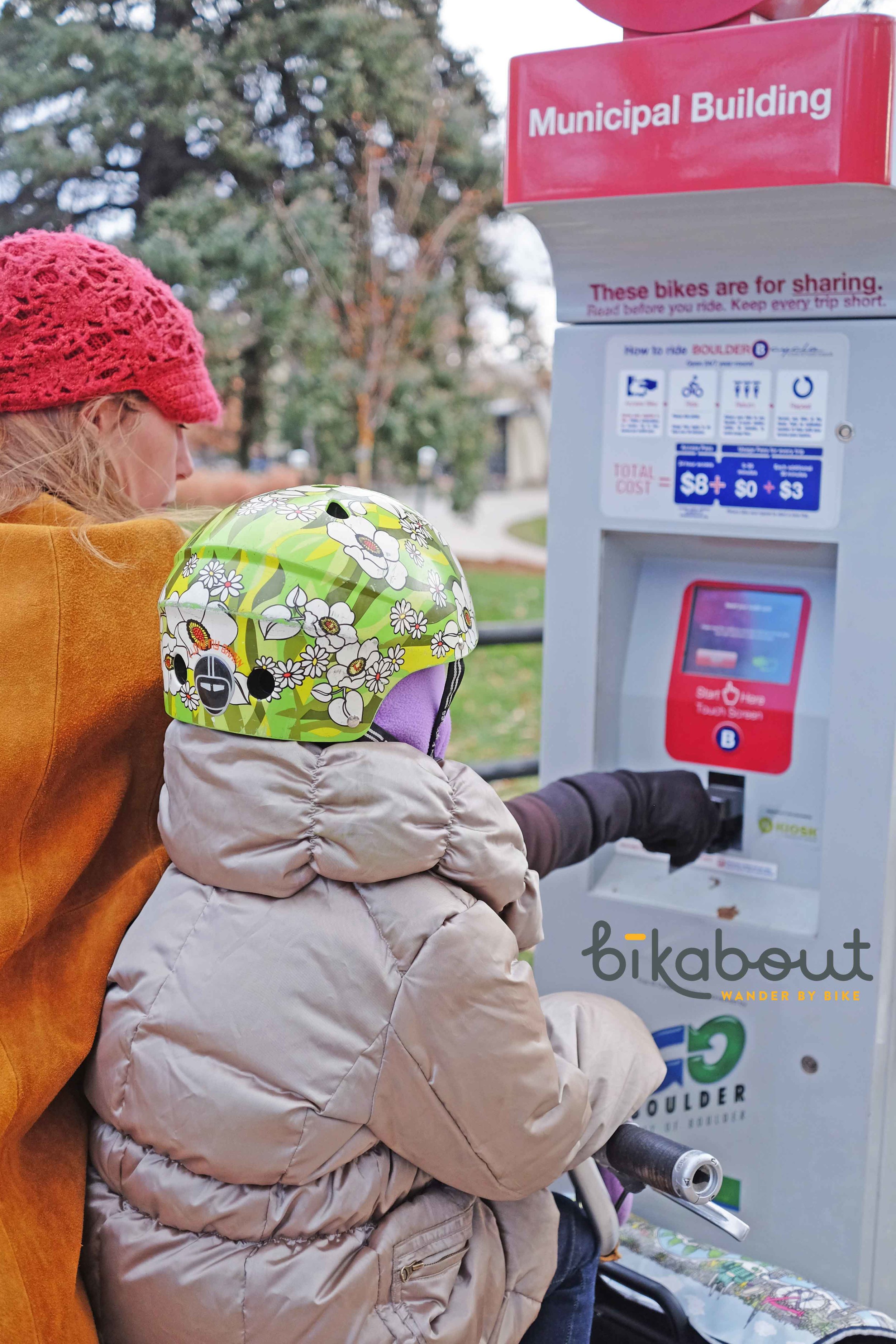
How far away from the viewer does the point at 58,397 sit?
135cm

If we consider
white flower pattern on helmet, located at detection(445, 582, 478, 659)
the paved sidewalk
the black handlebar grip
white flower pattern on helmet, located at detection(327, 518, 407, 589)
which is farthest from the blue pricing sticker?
the paved sidewalk

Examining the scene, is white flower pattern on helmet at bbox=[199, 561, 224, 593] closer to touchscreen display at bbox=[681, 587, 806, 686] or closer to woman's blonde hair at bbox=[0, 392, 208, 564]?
woman's blonde hair at bbox=[0, 392, 208, 564]

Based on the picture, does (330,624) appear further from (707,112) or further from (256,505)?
(707,112)

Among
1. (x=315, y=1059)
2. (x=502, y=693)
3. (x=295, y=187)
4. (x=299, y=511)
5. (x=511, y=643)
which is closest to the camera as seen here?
(x=315, y=1059)

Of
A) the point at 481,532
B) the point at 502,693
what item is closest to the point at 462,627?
the point at 502,693

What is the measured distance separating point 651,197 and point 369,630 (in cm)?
97

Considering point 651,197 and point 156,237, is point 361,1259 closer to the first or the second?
point 651,197

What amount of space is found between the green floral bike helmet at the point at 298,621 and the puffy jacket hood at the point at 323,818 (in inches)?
1.3

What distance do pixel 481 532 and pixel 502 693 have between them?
4948mm

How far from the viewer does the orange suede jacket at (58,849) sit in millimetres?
1092

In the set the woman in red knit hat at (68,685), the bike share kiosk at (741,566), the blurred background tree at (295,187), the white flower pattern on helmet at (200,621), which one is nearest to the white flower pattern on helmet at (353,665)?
the white flower pattern on helmet at (200,621)

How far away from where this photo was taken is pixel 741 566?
79.0 inches

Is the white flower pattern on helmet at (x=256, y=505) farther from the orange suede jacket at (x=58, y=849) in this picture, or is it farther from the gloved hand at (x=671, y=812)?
the gloved hand at (x=671, y=812)

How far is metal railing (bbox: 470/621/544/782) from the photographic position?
3.81m
